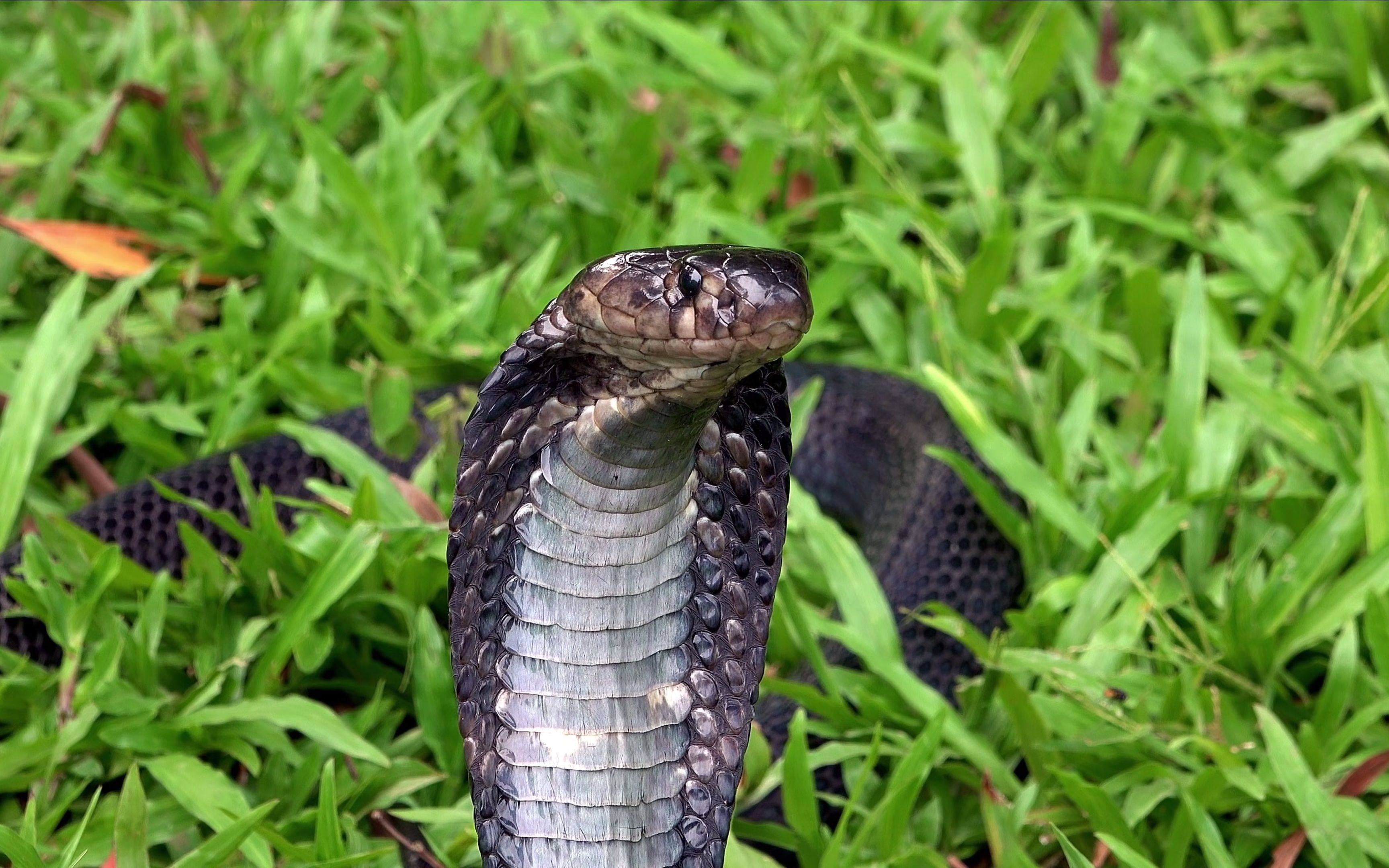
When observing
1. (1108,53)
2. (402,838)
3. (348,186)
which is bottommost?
(402,838)

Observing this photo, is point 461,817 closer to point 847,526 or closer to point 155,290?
point 847,526

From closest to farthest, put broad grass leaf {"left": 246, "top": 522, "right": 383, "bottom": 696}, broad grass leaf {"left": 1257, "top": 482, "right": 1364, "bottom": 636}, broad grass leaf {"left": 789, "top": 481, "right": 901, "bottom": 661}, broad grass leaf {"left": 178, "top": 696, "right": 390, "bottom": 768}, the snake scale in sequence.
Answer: the snake scale
broad grass leaf {"left": 178, "top": 696, "right": 390, "bottom": 768}
broad grass leaf {"left": 246, "top": 522, "right": 383, "bottom": 696}
broad grass leaf {"left": 1257, "top": 482, "right": 1364, "bottom": 636}
broad grass leaf {"left": 789, "top": 481, "right": 901, "bottom": 661}

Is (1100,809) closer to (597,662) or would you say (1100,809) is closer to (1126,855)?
(1126,855)

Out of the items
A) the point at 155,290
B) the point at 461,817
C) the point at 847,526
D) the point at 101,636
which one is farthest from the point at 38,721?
the point at 847,526

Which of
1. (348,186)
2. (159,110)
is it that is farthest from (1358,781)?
(159,110)

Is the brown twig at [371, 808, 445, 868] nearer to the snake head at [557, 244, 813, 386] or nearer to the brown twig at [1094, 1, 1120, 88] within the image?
the snake head at [557, 244, 813, 386]

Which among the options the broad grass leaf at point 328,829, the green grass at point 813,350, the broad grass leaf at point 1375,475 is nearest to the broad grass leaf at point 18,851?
the green grass at point 813,350

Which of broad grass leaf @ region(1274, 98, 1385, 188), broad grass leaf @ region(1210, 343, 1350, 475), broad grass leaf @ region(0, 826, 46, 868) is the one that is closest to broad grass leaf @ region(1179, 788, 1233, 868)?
broad grass leaf @ region(1210, 343, 1350, 475)
